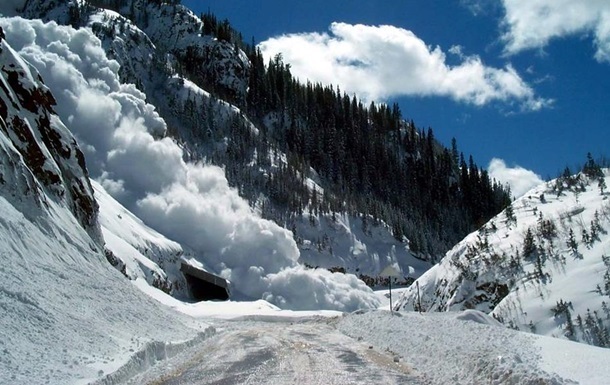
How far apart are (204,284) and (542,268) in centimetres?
3908

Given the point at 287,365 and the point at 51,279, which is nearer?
the point at 287,365

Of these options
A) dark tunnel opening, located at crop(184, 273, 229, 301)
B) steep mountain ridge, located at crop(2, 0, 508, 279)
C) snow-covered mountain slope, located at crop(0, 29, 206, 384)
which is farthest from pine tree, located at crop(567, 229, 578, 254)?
steep mountain ridge, located at crop(2, 0, 508, 279)

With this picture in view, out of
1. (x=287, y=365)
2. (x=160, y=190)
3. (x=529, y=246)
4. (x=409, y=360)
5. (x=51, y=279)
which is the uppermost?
(x=160, y=190)

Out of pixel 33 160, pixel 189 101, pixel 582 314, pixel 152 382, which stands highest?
pixel 189 101

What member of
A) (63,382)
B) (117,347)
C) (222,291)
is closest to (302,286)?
(222,291)

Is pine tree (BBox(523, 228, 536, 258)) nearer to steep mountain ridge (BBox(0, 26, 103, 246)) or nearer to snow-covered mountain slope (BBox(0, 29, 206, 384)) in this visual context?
snow-covered mountain slope (BBox(0, 29, 206, 384))

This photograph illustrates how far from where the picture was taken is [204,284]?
2195 inches

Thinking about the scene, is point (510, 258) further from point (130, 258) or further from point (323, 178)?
point (323, 178)

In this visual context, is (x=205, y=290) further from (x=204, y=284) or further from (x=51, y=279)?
(x=51, y=279)

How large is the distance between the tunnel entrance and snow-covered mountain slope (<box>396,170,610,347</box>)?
23198mm

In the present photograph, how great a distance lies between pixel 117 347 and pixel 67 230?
27.2 ft

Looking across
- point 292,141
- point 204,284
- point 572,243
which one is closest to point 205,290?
point 204,284

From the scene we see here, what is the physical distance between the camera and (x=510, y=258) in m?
24.8

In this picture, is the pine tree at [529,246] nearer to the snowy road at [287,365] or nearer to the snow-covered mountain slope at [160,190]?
the snowy road at [287,365]
